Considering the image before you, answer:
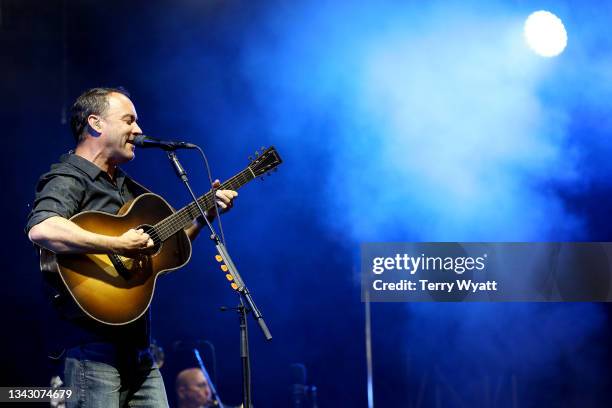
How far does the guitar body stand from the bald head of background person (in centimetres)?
217

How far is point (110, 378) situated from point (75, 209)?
0.69 metres

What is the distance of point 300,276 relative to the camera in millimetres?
6230

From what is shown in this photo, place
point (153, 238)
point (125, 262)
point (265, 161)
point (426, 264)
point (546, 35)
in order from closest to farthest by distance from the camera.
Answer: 1. point (125, 262)
2. point (153, 238)
3. point (265, 161)
4. point (426, 264)
5. point (546, 35)

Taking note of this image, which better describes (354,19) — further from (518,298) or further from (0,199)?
(0,199)

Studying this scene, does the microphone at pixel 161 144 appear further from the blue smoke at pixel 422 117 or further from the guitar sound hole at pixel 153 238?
the blue smoke at pixel 422 117

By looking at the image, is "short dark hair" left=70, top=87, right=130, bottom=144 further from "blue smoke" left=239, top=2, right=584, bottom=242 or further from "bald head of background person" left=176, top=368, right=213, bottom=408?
"blue smoke" left=239, top=2, right=584, bottom=242

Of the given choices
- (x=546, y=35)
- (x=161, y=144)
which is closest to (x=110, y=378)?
(x=161, y=144)

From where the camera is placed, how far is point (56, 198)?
3.05m

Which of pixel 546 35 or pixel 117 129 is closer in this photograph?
pixel 117 129

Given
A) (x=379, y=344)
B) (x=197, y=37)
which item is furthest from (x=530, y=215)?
(x=197, y=37)

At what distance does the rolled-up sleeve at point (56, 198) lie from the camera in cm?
301

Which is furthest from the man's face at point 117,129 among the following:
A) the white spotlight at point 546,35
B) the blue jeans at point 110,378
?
the white spotlight at point 546,35

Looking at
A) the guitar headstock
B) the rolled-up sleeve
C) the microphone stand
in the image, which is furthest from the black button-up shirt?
the guitar headstock

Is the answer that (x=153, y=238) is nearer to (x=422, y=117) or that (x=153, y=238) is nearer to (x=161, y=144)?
(x=161, y=144)
